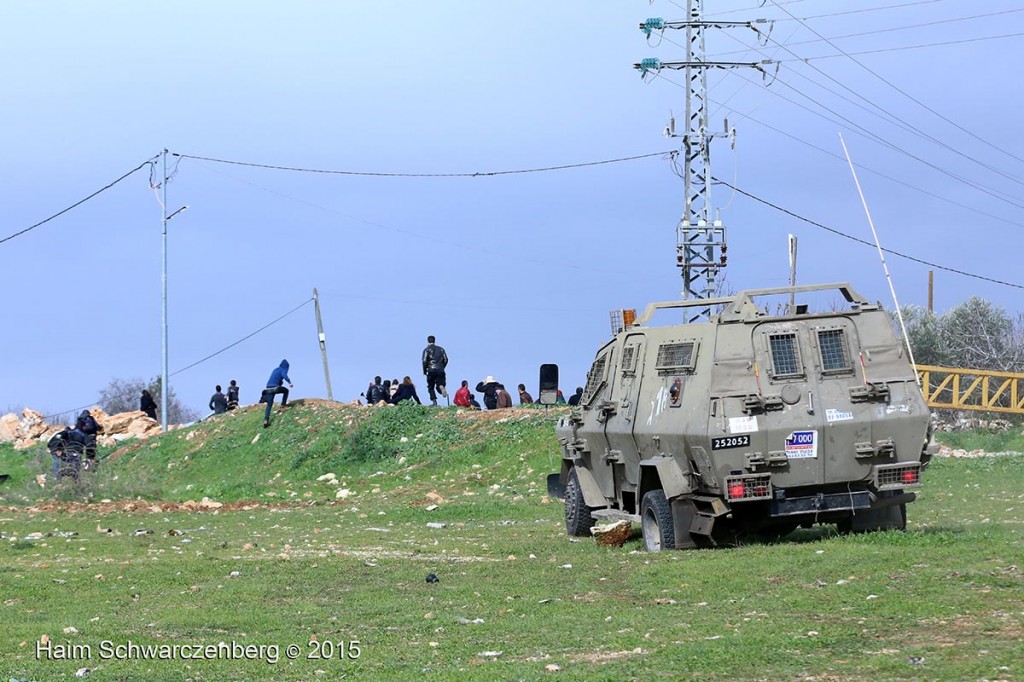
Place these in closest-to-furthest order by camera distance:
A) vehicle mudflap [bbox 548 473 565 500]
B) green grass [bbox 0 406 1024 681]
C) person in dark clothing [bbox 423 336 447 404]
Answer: green grass [bbox 0 406 1024 681], vehicle mudflap [bbox 548 473 565 500], person in dark clothing [bbox 423 336 447 404]

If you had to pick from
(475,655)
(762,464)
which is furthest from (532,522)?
(475,655)

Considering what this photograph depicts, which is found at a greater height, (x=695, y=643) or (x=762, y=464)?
(x=762, y=464)

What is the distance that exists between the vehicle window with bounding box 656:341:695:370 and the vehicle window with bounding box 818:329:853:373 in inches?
57.4

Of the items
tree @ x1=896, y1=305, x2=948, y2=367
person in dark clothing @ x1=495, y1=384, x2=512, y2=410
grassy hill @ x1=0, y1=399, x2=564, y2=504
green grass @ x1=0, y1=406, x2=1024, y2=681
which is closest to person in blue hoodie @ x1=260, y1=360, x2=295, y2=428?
grassy hill @ x1=0, y1=399, x2=564, y2=504

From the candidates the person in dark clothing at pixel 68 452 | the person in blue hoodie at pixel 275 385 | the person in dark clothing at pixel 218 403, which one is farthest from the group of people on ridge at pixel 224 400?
the person in dark clothing at pixel 68 452

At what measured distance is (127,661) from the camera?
34.3ft

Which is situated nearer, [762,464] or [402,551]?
[762,464]

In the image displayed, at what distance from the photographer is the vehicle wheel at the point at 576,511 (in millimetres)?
19672

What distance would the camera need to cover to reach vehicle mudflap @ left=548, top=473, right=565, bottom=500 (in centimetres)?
2098

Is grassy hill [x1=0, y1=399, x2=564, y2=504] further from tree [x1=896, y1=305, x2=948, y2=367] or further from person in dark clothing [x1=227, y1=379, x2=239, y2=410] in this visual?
tree [x1=896, y1=305, x2=948, y2=367]

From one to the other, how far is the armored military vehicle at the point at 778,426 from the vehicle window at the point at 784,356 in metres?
0.01

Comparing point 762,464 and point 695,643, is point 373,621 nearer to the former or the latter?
point 695,643

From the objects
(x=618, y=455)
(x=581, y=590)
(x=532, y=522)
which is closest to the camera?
(x=581, y=590)

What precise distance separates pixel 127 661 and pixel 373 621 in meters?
2.36
